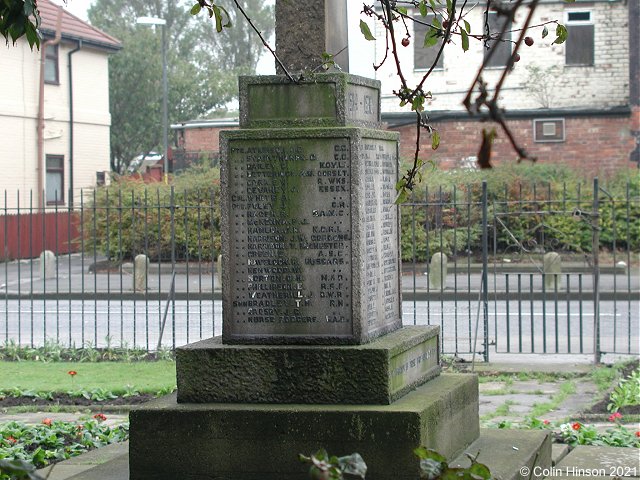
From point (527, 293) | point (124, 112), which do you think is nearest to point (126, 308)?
point (527, 293)

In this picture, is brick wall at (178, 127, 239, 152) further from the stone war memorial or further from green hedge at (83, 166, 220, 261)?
the stone war memorial

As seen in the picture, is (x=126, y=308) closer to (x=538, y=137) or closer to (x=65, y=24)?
(x=538, y=137)

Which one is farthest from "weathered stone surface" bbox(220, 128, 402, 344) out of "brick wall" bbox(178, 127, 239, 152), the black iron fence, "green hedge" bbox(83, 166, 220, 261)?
"brick wall" bbox(178, 127, 239, 152)

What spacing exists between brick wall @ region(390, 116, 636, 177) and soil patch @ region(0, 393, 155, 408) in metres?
23.2

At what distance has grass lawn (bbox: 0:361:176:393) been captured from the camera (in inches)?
444

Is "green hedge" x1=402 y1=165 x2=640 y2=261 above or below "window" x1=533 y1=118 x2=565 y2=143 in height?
below

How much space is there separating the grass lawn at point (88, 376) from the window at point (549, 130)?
22.7 meters

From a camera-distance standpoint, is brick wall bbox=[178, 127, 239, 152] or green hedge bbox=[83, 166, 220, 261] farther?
brick wall bbox=[178, 127, 239, 152]

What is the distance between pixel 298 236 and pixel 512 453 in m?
1.70

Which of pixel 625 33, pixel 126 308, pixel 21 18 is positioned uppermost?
pixel 625 33

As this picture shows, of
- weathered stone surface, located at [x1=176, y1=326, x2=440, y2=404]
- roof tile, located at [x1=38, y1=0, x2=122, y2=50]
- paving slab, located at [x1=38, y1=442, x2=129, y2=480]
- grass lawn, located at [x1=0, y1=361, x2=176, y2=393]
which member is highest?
roof tile, located at [x1=38, y1=0, x2=122, y2=50]

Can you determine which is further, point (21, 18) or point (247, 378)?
point (247, 378)

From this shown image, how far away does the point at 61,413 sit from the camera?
32.4ft

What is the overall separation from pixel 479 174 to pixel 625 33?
31.6 ft
